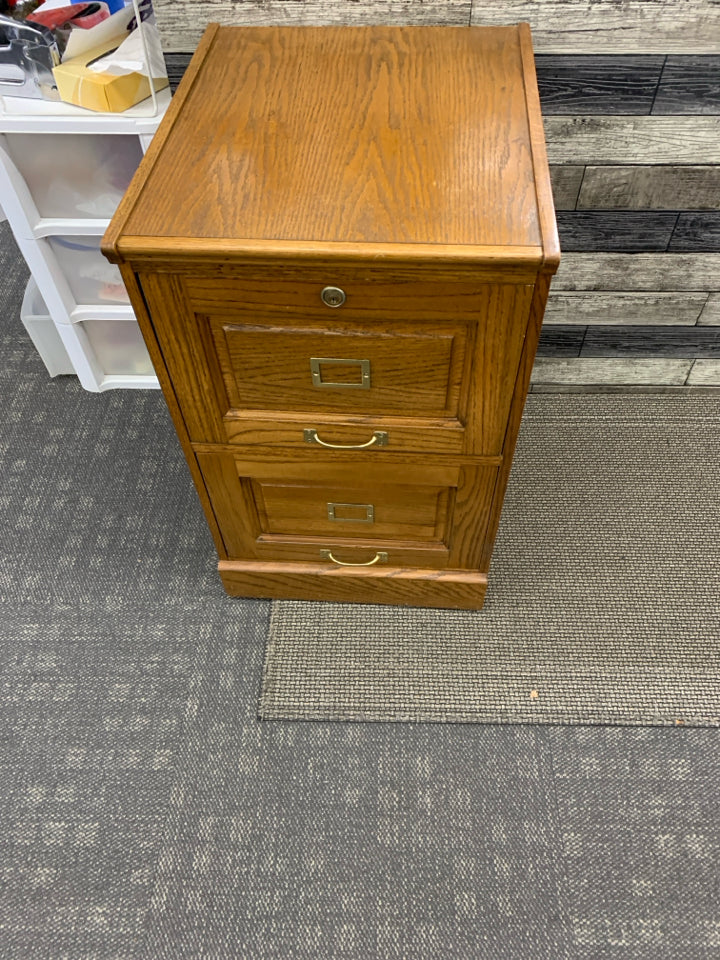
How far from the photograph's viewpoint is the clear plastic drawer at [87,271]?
146 cm

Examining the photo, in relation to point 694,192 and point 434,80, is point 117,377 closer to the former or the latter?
point 434,80

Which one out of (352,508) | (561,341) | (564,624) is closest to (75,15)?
(352,508)

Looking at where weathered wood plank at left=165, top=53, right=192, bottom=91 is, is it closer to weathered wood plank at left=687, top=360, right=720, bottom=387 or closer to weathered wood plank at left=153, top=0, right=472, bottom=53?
weathered wood plank at left=153, top=0, right=472, bottom=53

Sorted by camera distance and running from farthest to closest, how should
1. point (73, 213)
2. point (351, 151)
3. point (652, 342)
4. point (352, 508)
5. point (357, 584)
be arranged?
1. point (652, 342)
2. point (73, 213)
3. point (357, 584)
4. point (352, 508)
5. point (351, 151)

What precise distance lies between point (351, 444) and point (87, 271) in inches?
32.8

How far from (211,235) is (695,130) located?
36.4 inches

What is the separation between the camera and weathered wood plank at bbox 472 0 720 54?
3.60 ft

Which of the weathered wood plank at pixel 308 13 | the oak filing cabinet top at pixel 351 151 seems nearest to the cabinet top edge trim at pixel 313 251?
the oak filing cabinet top at pixel 351 151

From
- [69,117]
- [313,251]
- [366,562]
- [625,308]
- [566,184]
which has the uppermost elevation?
[313,251]

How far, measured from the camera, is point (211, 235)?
0.80m

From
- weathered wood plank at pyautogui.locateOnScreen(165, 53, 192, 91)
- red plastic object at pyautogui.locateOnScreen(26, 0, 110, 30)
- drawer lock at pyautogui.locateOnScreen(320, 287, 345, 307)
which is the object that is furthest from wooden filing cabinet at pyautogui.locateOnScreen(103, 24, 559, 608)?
red plastic object at pyautogui.locateOnScreen(26, 0, 110, 30)

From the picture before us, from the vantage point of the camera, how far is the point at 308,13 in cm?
113

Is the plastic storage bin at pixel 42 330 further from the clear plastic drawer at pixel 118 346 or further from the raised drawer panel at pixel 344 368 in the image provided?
the raised drawer panel at pixel 344 368

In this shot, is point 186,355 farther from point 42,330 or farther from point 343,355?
point 42,330
